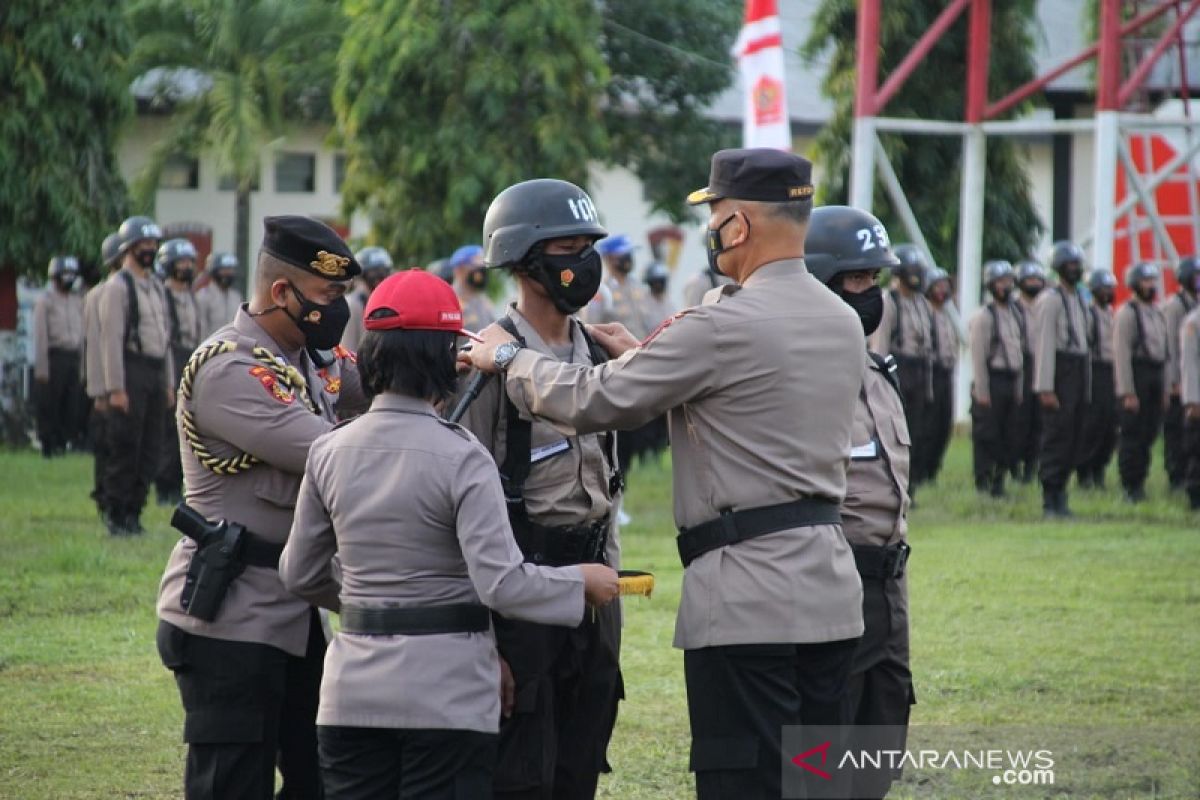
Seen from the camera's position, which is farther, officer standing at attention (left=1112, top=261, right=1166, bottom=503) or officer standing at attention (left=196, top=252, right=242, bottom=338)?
officer standing at attention (left=196, top=252, right=242, bottom=338)

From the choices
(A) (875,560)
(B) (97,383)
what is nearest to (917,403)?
(B) (97,383)

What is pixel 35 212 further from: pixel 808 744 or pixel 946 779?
pixel 808 744

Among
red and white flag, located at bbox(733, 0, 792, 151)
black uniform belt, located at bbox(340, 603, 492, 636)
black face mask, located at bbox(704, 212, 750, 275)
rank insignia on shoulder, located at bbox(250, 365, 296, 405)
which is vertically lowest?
black uniform belt, located at bbox(340, 603, 492, 636)

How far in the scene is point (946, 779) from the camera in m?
7.51

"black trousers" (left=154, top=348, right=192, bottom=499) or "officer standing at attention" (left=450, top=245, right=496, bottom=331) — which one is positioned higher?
"officer standing at attention" (left=450, top=245, right=496, bottom=331)

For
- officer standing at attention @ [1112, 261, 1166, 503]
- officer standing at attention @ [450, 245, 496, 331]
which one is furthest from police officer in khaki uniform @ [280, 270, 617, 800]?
officer standing at attention @ [1112, 261, 1166, 503]

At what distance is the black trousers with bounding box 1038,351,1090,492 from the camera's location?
16797 mm

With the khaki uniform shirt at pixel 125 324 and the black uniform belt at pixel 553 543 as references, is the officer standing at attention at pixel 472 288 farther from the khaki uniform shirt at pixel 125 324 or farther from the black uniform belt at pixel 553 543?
the black uniform belt at pixel 553 543

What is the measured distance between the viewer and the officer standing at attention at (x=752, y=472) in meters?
5.03

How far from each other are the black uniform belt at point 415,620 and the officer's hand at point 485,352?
754mm

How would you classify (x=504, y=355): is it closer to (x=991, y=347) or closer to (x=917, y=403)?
(x=917, y=403)

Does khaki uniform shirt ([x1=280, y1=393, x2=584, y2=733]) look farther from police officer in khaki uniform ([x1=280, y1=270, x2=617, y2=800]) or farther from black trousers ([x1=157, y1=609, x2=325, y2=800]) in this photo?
black trousers ([x1=157, y1=609, x2=325, y2=800])

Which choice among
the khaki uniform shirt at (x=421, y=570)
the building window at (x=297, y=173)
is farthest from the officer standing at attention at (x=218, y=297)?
the building window at (x=297, y=173)

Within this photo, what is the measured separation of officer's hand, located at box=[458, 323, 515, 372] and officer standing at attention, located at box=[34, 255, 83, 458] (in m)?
18.1
